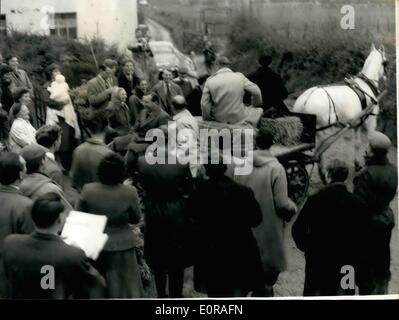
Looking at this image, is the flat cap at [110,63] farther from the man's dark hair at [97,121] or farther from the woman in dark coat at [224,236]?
the woman in dark coat at [224,236]

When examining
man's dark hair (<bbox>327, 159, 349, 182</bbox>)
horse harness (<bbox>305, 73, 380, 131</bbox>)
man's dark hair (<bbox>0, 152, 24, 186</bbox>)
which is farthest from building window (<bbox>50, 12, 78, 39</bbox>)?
man's dark hair (<bbox>327, 159, 349, 182</bbox>)

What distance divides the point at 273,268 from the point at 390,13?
7.41 ft

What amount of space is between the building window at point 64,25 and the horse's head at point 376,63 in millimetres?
2421

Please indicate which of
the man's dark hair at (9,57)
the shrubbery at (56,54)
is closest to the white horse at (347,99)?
the shrubbery at (56,54)

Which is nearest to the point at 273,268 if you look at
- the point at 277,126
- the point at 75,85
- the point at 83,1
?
the point at 277,126

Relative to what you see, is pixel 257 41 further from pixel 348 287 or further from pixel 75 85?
pixel 348 287

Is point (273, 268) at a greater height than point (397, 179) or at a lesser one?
lesser

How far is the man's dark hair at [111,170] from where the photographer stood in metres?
6.85

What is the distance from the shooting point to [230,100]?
7176mm

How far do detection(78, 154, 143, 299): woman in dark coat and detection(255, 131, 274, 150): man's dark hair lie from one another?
Result: 1.05 metres

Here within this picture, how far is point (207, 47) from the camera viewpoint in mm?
7230

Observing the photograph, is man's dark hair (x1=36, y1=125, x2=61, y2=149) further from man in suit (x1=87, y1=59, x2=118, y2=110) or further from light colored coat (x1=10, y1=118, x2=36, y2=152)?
man in suit (x1=87, y1=59, x2=118, y2=110)

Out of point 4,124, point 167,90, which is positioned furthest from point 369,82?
point 4,124

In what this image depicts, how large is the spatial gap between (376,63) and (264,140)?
3.78 feet
